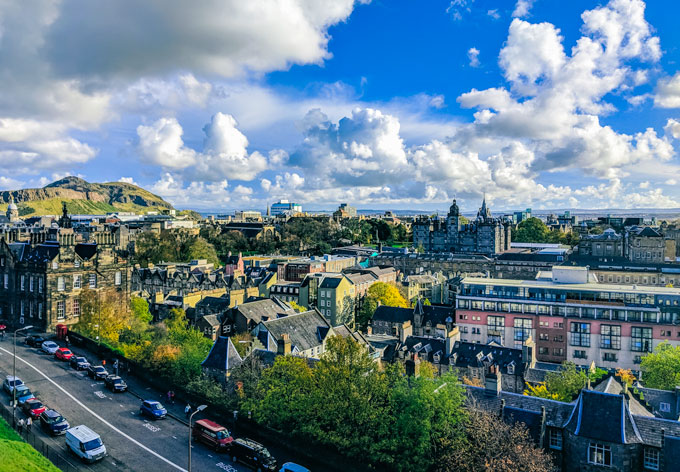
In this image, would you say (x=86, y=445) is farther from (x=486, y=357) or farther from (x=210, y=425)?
(x=486, y=357)

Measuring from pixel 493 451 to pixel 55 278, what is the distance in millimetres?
53768

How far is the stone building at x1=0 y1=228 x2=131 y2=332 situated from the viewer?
192ft

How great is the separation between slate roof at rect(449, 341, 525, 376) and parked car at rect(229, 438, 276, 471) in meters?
28.7

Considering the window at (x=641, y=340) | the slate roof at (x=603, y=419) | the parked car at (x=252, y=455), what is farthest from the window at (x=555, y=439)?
the window at (x=641, y=340)

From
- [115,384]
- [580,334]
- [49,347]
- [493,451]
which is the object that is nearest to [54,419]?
[115,384]

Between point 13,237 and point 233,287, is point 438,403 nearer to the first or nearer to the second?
point 233,287

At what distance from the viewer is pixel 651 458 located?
27422mm

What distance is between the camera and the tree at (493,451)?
25.8m

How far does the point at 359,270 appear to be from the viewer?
345 ft

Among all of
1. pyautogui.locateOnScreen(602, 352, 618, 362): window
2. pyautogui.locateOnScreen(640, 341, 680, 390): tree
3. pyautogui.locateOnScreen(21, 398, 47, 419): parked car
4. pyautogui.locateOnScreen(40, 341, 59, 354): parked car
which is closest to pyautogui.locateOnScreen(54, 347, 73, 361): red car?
pyautogui.locateOnScreen(40, 341, 59, 354): parked car

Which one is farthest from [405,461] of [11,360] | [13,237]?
[13,237]

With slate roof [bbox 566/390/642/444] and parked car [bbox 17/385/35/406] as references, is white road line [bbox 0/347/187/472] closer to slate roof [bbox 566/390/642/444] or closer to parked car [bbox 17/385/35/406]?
parked car [bbox 17/385/35/406]

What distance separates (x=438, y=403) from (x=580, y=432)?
321 inches

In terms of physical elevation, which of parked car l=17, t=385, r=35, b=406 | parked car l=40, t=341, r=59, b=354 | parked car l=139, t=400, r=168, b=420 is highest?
parked car l=40, t=341, r=59, b=354
